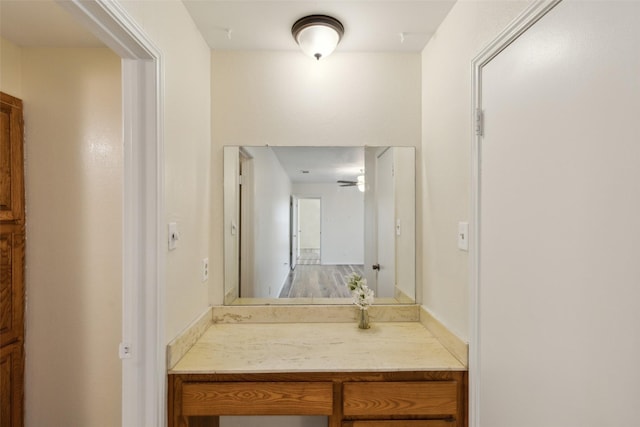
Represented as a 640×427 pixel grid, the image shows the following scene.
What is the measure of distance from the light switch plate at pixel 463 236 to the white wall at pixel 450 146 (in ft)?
0.10

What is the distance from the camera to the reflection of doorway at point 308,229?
318cm

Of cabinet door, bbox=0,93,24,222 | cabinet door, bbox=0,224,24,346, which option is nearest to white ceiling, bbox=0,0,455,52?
cabinet door, bbox=0,93,24,222

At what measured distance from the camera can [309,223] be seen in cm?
399

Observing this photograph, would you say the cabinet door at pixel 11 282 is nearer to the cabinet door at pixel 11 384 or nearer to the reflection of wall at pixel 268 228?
the cabinet door at pixel 11 384

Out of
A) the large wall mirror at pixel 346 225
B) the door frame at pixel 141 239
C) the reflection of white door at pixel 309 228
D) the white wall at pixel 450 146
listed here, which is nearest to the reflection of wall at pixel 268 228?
the large wall mirror at pixel 346 225

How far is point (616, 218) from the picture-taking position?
2.24 feet

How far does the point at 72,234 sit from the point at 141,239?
3.51 ft

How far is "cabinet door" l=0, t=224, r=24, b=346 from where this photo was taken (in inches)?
68.7

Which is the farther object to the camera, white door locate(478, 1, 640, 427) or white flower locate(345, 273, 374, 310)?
white flower locate(345, 273, 374, 310)

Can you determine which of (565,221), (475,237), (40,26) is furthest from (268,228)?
(565,221)

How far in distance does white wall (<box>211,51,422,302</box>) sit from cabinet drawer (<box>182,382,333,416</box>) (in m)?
0.62

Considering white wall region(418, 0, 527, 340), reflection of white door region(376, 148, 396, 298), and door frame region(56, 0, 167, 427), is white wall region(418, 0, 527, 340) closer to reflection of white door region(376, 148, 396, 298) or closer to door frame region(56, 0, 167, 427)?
reflection of white door region(376, 148, 396, 298)

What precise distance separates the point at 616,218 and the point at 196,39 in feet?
5.96

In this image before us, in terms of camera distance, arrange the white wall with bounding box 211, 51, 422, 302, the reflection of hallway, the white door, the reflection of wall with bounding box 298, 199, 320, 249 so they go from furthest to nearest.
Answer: the reflection of wall with bounding box 298, 199, 320, 249 → the reflection of hallway → the white wall with bounding box 211, 51, 422, 302 → the white door
